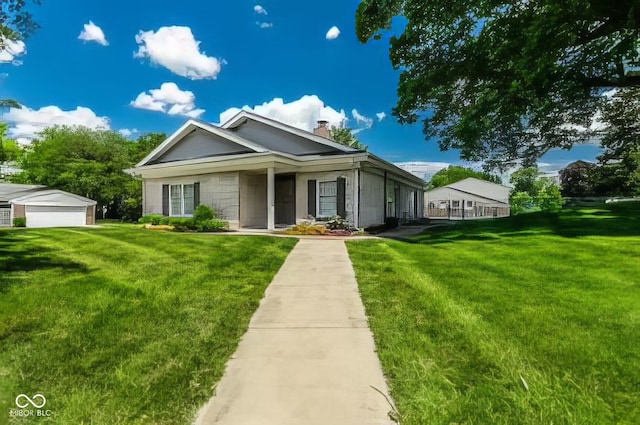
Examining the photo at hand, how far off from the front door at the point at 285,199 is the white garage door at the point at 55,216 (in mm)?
19071

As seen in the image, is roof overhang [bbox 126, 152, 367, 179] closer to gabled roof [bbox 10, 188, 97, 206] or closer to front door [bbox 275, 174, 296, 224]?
front door [bbox 275, 174, 296, 224]

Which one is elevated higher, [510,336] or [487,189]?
[487,189]

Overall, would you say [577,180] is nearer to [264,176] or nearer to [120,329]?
[264,176]

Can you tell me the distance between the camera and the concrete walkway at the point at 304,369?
238 centimetres

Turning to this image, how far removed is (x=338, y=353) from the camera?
10.8 feet

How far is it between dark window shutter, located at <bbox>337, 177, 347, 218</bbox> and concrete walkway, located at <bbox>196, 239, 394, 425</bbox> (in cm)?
884

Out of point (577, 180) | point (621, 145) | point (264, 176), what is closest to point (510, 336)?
point (264, 176)

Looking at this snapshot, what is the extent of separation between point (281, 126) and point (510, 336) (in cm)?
1401

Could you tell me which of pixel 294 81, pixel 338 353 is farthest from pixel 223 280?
pixel 294 81

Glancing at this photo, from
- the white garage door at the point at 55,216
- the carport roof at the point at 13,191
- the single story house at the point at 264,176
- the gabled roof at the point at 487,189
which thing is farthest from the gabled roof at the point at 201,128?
the gabled roof at the point at 487,189

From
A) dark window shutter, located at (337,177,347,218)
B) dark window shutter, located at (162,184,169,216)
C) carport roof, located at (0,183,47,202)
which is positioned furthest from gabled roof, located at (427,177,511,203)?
carport roof, located at (0,183,47,202)

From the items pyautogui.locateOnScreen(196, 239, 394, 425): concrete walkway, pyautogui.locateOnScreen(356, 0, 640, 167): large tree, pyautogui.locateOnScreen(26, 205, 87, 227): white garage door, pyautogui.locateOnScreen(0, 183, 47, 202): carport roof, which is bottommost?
pyautogui.locateOnScreen(196, 239, 394, 425): concrete walkway

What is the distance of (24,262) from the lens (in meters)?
6.33

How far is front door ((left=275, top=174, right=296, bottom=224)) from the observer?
53.8ft
